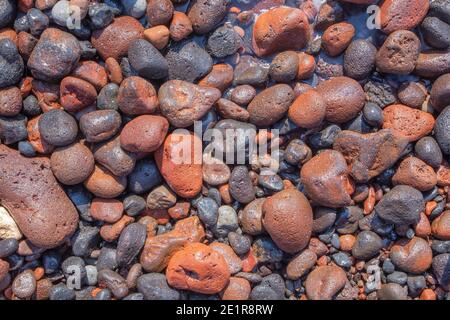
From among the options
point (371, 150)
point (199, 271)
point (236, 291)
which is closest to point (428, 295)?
point (371, 150)

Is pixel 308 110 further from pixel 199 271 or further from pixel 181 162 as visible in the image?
pixel 199 271

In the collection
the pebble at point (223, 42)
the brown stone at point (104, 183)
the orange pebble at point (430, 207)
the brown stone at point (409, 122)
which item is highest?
the pebble at point (223, 42)

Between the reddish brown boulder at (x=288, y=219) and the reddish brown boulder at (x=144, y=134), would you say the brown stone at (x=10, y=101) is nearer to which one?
the reddish brown boulder at (x=144, y=134)

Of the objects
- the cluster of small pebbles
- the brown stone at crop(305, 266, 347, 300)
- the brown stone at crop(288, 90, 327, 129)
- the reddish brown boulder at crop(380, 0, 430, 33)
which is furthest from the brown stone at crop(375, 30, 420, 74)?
the brown stone at crop(305, 266, 347, 300)

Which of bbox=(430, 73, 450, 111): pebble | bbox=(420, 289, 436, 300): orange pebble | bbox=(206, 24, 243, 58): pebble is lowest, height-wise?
bbox=(420, 289, 436, 300): orange pebble

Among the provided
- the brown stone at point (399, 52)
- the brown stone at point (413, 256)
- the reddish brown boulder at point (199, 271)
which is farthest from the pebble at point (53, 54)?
the brown stone at point (413, 256)

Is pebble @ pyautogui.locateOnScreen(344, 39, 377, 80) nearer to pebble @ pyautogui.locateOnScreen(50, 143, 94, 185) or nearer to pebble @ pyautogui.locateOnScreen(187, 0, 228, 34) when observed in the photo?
pebble @ pyautogui.locateOnScreen(187, 0, 228, 34)
